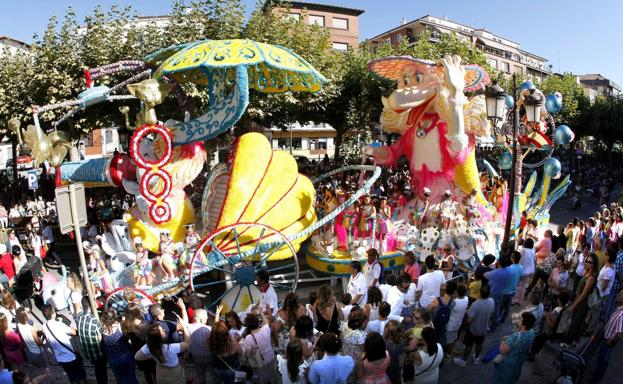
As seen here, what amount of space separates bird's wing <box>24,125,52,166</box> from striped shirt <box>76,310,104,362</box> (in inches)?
243

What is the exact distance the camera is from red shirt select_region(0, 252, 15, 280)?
9.40 meters

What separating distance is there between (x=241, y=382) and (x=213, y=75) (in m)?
6.26

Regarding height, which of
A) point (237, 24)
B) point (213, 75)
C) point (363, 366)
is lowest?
point (363, 366)

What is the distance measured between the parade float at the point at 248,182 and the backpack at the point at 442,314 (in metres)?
2.59

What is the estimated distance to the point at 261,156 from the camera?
9148 millimetres

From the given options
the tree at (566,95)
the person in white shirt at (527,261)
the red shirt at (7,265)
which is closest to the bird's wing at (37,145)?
the red shirt at (7,265)

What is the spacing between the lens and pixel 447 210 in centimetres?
973

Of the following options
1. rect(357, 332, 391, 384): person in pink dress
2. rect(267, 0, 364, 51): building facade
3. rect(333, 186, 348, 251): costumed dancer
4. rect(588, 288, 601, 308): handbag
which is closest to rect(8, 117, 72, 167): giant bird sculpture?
rect(333, 186, 348, 251): costumed dancer

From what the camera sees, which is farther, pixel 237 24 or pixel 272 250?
pixel 237 24

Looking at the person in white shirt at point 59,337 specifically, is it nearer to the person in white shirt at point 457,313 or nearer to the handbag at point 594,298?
the person in white shirt at point 457,313

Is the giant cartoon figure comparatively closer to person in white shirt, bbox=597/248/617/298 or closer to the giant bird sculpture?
person in white shirt, bbox=597/248/617/298

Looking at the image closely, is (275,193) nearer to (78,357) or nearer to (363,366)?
(78,357)

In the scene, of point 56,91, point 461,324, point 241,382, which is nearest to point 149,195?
point 241,382

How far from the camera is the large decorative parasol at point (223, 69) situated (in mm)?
8414
